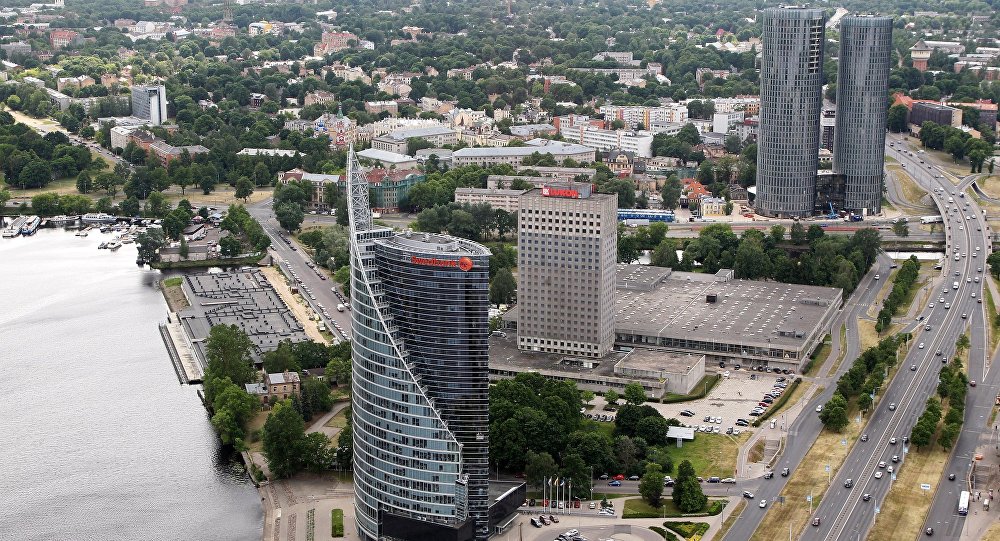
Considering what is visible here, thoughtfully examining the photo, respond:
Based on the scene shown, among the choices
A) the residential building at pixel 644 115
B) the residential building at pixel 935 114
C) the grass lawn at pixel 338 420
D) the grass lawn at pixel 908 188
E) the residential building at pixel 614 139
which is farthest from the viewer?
the residential building at pixel 644 115

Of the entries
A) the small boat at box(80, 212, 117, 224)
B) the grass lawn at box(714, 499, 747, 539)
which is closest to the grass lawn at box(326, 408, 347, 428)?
the grass lawn at box(714, 499, 747, 539)

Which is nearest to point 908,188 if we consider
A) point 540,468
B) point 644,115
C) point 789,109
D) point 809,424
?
point 789,109

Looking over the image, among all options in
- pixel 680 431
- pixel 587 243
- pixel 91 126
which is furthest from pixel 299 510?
pixel 91 126

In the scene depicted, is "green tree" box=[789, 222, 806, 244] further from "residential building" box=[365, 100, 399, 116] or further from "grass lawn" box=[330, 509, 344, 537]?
"residential building" box=[365, 100, 399, 116]

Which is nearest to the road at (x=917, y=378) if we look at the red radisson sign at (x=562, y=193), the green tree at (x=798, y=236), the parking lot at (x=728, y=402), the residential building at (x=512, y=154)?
the parking lot at (x=728, y=402)

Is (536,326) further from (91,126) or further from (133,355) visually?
(91,126)

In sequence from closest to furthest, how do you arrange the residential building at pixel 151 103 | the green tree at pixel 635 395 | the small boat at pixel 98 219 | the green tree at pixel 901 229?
the green tree at pixel 635 395 → the green tree at pixel 901 229 → the small boat at pixel 98 219 → the residential building at pixel 151 103

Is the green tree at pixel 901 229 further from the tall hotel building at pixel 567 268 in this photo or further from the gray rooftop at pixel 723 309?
the tall hotel building at pixel 567 268
